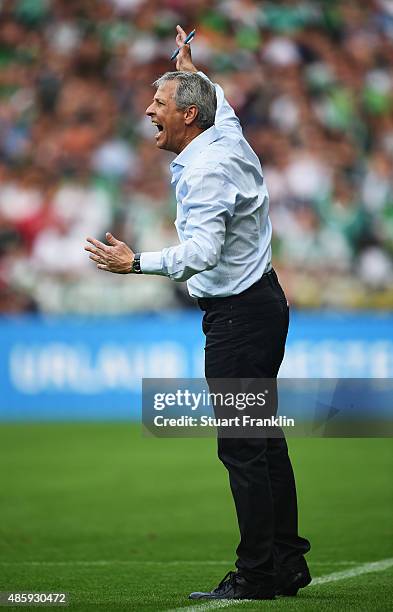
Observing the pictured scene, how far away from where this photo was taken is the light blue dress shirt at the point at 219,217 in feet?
14.5

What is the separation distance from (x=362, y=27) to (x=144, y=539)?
11713mm

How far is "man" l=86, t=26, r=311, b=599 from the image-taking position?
4.47 m

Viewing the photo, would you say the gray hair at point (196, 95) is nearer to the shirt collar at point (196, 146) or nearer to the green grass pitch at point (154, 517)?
the shirt collar at point (196, 146)

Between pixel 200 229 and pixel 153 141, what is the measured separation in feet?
39.5

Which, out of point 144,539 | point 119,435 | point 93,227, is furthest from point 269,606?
point 93,227

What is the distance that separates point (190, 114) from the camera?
4699mm

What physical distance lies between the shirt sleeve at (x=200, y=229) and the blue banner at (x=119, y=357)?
8.77 m

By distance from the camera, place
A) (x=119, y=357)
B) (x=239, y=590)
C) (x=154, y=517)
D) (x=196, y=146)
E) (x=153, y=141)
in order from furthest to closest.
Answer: (x=153, y=141) < (x=119, y=357) < (x=154, y=517) < (x=196, y=146) < (x=239, y=590)

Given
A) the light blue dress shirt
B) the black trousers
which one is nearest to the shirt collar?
the light blue dress shirt

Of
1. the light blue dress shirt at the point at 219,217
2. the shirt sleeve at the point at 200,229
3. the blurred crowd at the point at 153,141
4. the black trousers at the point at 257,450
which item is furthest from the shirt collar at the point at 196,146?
the blurred crowd at the point at 153,141

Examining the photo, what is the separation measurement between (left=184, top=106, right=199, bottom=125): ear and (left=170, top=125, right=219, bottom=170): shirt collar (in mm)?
69

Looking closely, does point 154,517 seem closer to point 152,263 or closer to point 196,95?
point 152,263

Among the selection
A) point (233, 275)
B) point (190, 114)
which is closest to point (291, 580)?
point (233, 275)

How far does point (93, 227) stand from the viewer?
15672 millimetres
